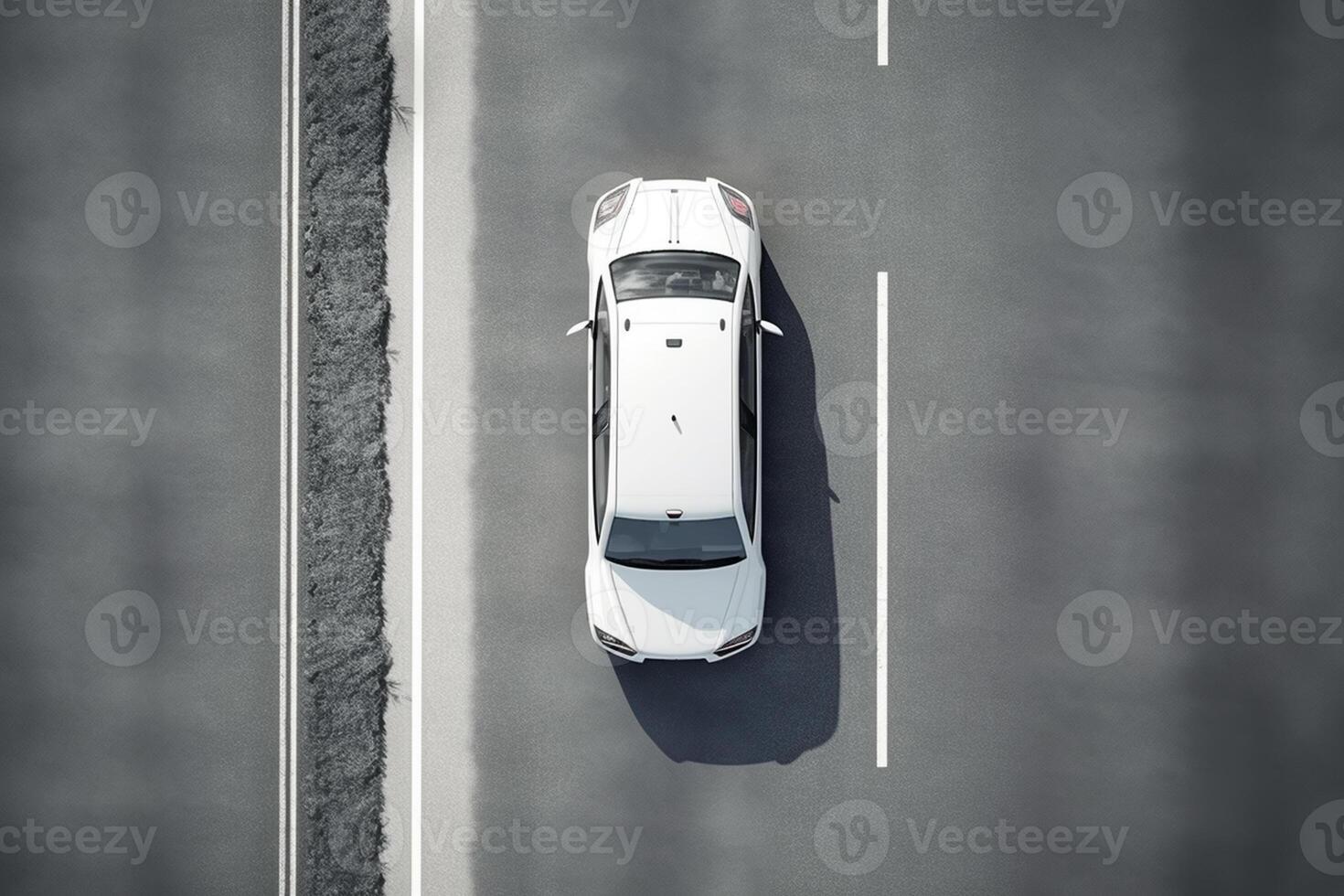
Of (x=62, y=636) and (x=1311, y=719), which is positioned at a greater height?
(x=62, y=636)

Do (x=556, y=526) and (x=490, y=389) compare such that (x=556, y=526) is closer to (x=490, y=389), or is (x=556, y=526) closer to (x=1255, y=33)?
(x=490, y=389)

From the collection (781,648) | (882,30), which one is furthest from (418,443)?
(882,30)

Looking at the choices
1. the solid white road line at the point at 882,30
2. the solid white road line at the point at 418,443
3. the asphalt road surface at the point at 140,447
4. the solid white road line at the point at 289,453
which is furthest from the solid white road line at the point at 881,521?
the asphalt road surface at the point at 140,447

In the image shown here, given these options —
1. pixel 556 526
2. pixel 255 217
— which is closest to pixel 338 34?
pixel 255 217

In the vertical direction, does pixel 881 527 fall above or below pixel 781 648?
above

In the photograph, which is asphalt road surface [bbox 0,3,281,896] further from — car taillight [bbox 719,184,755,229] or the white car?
car taillight [bbox 719,184,755,229]

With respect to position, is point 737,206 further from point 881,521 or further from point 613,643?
point 613,643

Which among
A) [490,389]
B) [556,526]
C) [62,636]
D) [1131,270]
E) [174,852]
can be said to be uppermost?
[1131,270]
